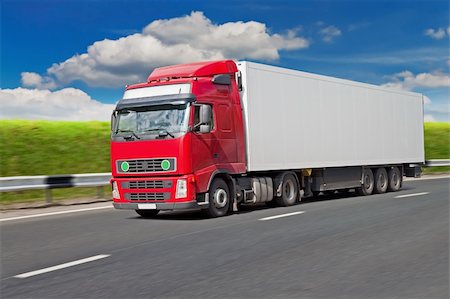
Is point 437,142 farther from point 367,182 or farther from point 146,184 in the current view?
point 146,184

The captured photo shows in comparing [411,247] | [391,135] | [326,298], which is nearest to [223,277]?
[326,298]

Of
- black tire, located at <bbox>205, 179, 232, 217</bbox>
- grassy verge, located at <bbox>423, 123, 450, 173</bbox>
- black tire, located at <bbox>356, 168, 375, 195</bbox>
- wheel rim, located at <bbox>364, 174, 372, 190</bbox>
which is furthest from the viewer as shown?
grassy verge, located at <bbox>423, 123, 450, 173</bbox>

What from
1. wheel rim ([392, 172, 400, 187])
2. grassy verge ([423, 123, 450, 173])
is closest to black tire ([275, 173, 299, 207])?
wheel rim ([392, 172, 400, 187])

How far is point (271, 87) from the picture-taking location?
14547mm

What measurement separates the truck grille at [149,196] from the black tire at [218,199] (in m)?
1.00

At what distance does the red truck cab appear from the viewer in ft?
39.2

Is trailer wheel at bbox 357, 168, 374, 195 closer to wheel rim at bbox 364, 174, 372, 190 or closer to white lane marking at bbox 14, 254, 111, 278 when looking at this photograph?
wheel rim at bbox 364, 174, 372, 190

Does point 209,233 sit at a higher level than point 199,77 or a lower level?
lower

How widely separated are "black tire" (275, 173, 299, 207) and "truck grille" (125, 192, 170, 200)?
3.86 meters

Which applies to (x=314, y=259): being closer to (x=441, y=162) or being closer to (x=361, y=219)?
(x=361, y=219)

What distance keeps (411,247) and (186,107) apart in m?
Result: 5.60

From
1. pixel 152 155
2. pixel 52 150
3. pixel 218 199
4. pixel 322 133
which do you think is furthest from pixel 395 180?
pixel 52 150

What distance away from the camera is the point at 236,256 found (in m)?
7.46

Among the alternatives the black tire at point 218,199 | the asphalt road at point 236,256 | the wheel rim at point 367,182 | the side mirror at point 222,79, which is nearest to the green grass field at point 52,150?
the black tire at point 218,199
